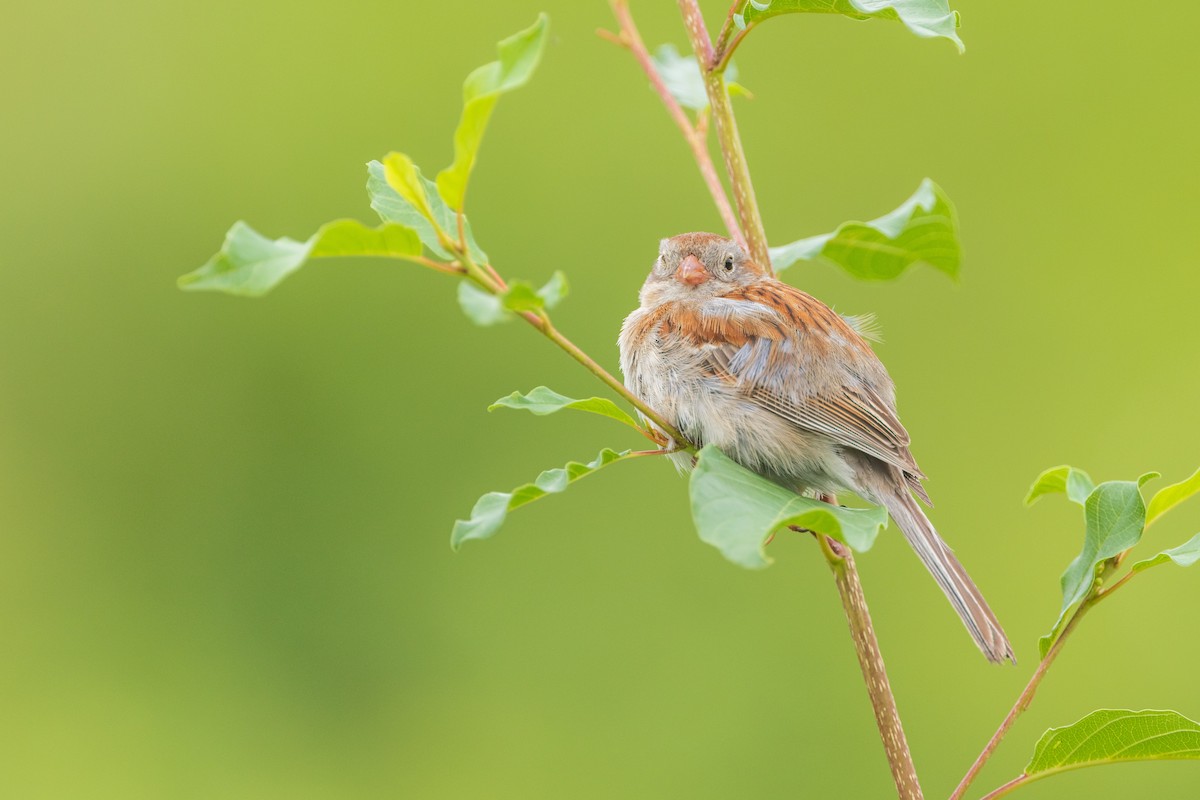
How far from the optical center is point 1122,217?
857cm

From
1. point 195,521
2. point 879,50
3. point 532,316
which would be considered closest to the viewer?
point 532,316

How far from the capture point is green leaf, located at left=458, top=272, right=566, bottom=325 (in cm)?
183

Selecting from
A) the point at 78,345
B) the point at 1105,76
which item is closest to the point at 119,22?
the point at 78,345

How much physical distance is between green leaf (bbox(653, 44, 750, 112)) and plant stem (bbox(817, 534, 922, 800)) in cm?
141

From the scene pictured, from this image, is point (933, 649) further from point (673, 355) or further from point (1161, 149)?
point (673, 355)

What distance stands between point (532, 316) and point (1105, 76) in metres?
7.82

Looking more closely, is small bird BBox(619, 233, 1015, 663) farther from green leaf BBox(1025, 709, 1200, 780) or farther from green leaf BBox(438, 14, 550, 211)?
green leaf BBox(438, 14, 550, 211)

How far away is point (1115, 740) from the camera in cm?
254

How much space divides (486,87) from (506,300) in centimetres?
31

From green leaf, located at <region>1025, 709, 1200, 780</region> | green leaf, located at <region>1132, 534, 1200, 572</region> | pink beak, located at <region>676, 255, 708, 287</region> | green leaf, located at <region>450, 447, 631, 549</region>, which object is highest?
pink beak, located at <region>676, 255, 708, 287</region>

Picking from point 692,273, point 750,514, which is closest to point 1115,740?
point 750,514

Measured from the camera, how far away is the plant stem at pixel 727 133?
107 inches

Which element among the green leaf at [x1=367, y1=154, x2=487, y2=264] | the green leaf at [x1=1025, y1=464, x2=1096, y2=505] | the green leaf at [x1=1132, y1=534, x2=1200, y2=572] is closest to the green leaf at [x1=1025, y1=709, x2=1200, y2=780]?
the green leaf at [x1=1132, y1=534, x2=1200, y2=572]

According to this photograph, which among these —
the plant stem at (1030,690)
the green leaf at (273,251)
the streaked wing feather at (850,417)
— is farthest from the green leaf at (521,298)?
the streaked wing feather at (850,417)
